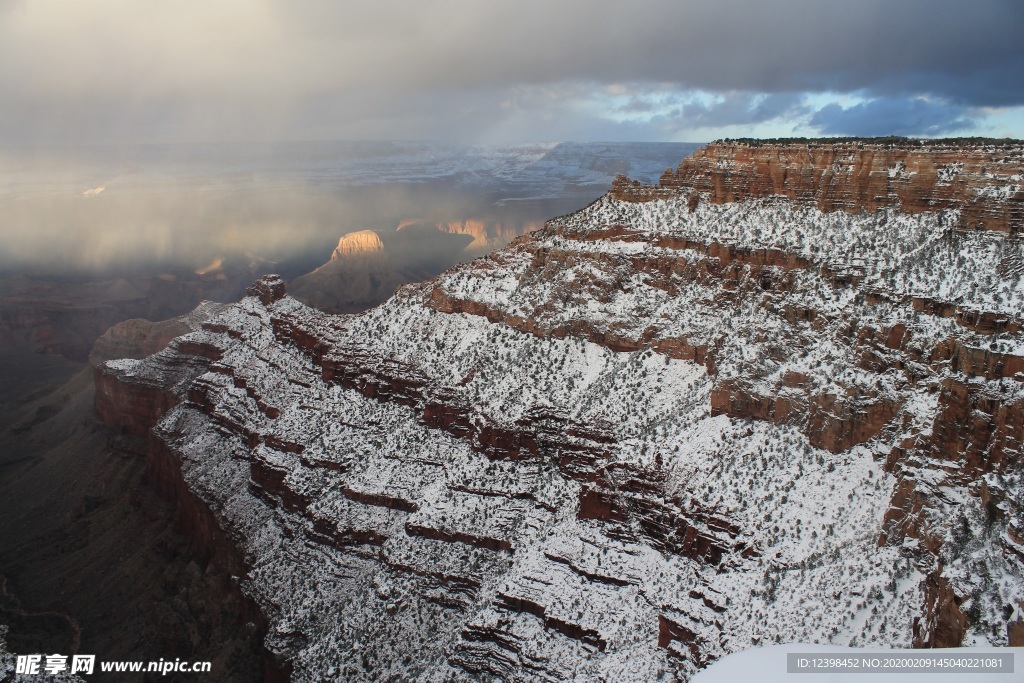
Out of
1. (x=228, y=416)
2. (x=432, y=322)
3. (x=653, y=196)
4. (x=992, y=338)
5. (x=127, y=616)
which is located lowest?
(x=127, y=616)

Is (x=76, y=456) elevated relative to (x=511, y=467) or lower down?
lower down

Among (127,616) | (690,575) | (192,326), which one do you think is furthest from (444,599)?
(192,326)

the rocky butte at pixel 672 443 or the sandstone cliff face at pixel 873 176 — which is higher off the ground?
the sandstone cliff face at pixel 873 176

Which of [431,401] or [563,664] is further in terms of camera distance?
[431,401]

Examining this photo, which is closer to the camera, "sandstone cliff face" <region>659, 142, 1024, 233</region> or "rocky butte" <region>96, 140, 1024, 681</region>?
"rocky butte" <region>96, 140, 1024, 681</region>

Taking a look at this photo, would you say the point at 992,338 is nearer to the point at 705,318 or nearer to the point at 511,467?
the point at 705,318

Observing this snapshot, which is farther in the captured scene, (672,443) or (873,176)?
(873,176)

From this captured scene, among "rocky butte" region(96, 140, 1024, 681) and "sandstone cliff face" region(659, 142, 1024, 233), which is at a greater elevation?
"sandstone cliff face" region(659, 142, 1024, 233)

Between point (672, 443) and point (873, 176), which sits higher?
point (873, 176)
